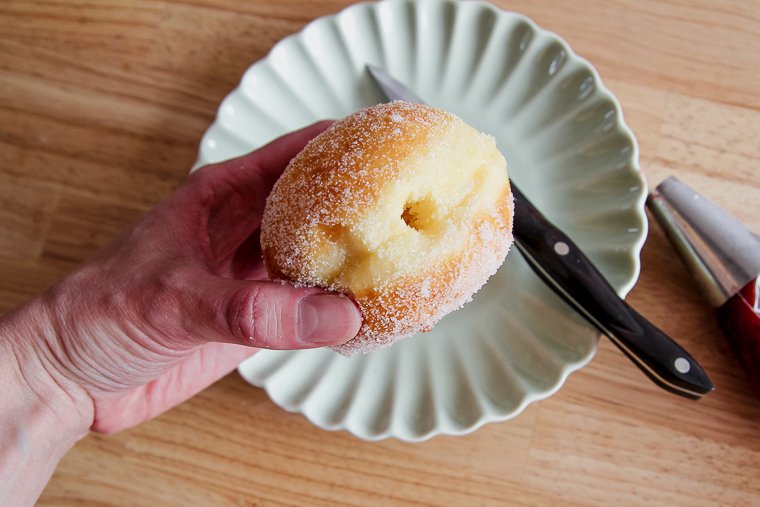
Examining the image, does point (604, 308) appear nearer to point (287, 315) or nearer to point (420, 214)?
point (420, 214)

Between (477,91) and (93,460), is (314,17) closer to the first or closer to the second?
(477,91)

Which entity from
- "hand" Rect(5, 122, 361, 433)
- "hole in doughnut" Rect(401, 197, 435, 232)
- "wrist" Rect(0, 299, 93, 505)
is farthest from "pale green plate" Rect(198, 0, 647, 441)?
"hole in doughnut" Rect(401, 197, 435, 232)

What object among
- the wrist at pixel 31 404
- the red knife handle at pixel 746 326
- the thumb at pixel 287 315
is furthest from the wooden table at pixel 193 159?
the thumb at pixel 287 315

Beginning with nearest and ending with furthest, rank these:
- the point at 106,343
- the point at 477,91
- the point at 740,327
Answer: the point at 106,343 → the point at 740,327 → the point at 477,91

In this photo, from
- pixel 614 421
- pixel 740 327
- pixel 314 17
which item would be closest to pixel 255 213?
pixel 314 17

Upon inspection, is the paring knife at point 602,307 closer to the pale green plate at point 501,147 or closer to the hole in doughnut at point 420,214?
the pale green plate at point 501,147

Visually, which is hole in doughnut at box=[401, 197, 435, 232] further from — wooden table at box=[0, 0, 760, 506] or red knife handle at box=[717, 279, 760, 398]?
red knife handle at box=[717, 279, 760, 398]
